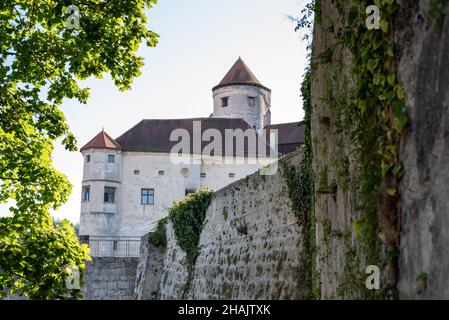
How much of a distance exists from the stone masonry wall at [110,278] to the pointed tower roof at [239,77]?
31.3 metres

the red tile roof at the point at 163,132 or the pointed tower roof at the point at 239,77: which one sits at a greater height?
the pointed tower roof at the point at 239,77

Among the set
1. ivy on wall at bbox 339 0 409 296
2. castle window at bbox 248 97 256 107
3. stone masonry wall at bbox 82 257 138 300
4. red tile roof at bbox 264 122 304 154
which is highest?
castle window at bbox 248 97 256 107

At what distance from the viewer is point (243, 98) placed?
174ft

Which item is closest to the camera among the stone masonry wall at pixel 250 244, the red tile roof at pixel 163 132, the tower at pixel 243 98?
the stone masonry wall at pixel 250 244

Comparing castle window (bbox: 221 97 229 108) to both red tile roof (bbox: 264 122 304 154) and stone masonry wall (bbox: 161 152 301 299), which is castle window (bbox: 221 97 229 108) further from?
stone masonry wall (bbox: 161 152 301 299)

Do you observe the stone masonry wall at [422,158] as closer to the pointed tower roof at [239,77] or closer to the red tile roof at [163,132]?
the red tile roof at [163,132]

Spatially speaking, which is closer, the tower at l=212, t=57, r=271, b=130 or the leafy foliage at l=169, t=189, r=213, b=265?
the leafy foliage at l=169, t=189, r=213, b=265

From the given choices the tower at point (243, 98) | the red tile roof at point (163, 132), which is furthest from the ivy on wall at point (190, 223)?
the tower at point (243, 98)

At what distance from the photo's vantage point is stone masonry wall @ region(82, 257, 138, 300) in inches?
984

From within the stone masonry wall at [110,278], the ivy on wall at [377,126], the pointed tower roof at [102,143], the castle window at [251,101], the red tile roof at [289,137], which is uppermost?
the castle window at [251,101]

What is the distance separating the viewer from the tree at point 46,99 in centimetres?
805

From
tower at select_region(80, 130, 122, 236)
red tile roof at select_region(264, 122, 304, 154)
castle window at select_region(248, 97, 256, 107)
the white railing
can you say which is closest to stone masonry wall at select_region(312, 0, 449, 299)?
the white railing

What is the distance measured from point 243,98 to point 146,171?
1425 centimetres
